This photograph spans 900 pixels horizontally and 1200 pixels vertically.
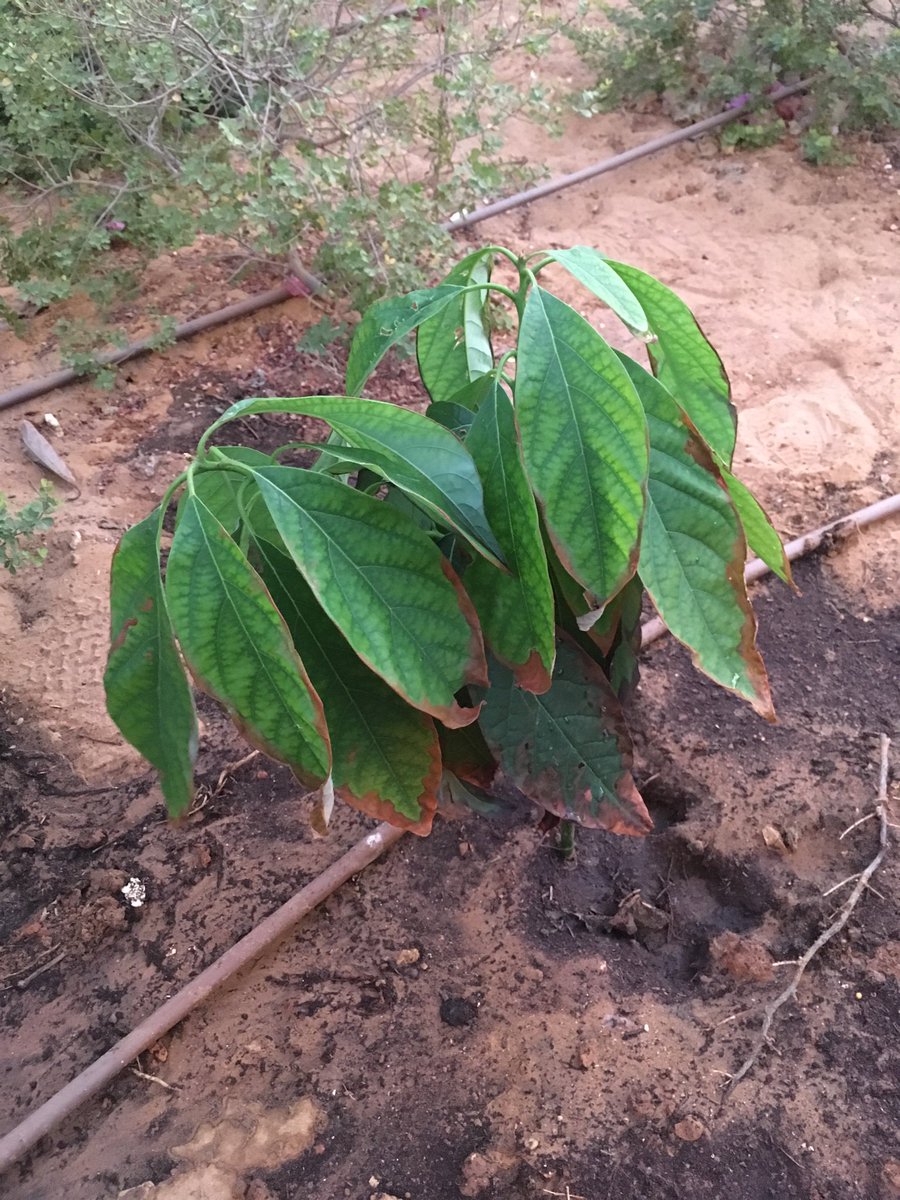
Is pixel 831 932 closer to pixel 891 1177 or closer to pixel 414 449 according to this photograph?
pixel 891 1177

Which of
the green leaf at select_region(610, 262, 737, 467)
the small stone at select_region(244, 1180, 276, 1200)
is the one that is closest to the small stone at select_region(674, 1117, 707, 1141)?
the small stone at select_region(244, 1180, 276, 1200)

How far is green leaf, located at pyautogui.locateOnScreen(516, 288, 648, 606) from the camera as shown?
856mm

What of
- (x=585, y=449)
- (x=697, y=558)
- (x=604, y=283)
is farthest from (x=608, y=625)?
(x=604, y=283)

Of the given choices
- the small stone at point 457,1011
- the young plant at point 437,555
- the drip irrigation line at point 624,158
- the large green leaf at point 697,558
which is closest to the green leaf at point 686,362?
the young plant at point 437,555

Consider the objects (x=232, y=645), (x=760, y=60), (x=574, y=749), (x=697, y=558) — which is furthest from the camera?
→ (x=760, y=60)

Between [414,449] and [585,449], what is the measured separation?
0.18 meters

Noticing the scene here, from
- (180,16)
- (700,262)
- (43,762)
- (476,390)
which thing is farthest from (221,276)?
(476,390)

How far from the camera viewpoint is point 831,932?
1597 millimetres

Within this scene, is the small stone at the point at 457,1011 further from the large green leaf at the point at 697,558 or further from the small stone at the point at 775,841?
the large green leaf at the point at 697,558

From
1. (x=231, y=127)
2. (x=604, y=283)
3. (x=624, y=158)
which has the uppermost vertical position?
(x=604, y=283)

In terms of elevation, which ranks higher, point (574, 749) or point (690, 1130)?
point (574, 749)

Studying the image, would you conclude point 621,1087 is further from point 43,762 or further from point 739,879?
point 43,762

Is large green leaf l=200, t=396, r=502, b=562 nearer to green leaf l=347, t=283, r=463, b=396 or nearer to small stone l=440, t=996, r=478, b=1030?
green leaf l=347, t=283, r=463, b=396

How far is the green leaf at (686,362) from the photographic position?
1052 millimetres
